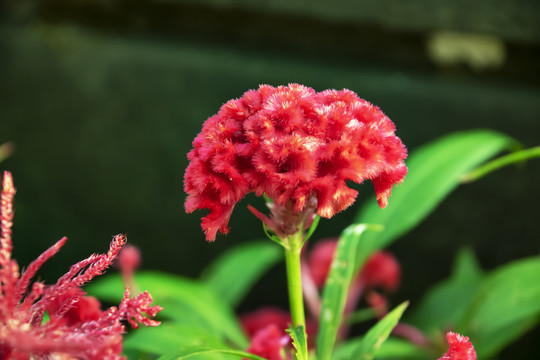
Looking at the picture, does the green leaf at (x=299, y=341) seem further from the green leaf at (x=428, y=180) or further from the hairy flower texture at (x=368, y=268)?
the hairy flower texture at (x=368, y=268)

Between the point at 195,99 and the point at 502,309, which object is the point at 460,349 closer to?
the point at 502,309

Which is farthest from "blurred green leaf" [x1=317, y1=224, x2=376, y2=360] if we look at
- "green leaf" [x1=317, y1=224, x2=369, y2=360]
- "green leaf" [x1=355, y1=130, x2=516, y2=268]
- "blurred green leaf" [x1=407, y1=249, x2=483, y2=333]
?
"blurred green leaf" [x1=407, y1=249, x2=483, y2=333]

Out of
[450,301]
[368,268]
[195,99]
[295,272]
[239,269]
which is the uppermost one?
[195,99]

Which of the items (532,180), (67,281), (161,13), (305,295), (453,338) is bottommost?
(453,338)

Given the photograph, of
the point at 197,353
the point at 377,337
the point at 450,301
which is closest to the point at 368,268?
the point at 450,301

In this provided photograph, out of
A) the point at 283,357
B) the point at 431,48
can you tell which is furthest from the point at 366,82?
the point at 283,357

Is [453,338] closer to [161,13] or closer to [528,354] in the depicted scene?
[528,354]
